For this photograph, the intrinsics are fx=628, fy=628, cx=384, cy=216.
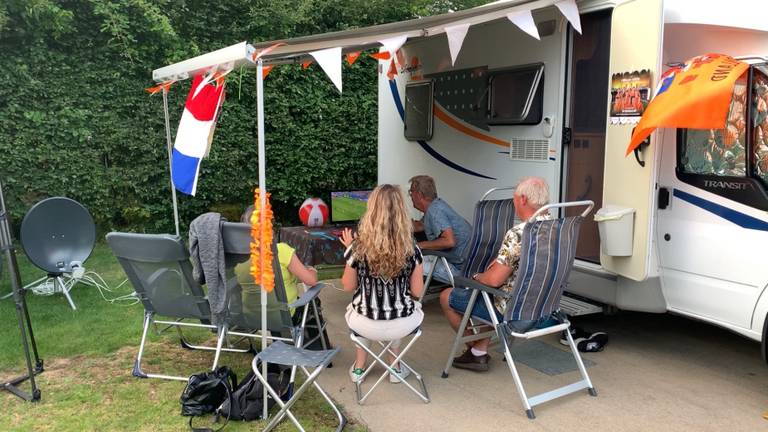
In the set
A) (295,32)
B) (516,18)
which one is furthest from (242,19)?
(516,18)

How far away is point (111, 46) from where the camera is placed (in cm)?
696

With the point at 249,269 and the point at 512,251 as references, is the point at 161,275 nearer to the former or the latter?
the point at 249,269

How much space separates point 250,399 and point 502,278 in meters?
1.50

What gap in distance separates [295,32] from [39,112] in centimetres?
321

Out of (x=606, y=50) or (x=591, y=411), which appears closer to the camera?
(x=591, y=411)

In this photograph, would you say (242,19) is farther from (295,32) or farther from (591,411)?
(591,411)

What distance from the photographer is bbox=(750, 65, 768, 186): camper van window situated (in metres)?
3.37

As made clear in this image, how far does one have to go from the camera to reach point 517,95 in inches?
183

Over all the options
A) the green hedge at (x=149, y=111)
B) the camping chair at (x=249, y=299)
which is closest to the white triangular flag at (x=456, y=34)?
the camping chair at (x=249, y=299)

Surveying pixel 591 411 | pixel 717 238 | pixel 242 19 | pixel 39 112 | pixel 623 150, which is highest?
pixel 242 19

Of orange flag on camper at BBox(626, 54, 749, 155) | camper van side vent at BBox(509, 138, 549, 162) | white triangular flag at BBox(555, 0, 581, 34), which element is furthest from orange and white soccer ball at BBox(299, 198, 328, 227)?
orange flag on camper at BBox(626, 54, 749, 155)

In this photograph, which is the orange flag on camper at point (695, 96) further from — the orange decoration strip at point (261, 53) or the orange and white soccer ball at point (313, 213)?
the orange and white soccer ball at point (313, 213)

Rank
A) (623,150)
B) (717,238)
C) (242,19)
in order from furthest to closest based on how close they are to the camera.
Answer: (242,19)
(623,150)
(717,238)

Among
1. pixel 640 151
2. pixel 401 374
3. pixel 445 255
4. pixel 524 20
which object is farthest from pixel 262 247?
pixel 640 151
